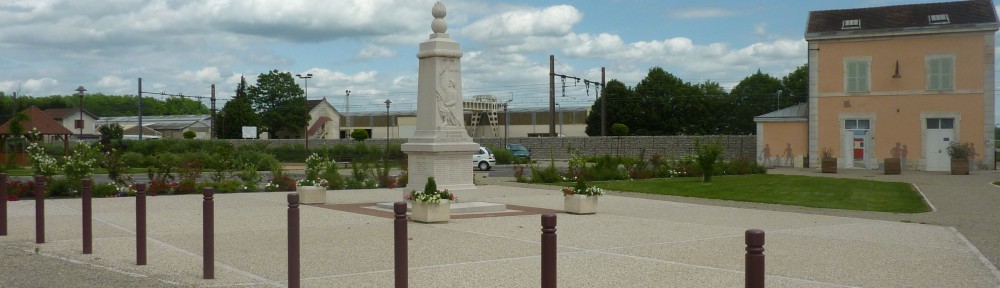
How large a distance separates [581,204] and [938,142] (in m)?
27.0

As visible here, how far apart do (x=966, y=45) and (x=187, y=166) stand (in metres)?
31.5

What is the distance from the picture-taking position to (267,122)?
9206cm

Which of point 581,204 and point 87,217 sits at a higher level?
point 87,217

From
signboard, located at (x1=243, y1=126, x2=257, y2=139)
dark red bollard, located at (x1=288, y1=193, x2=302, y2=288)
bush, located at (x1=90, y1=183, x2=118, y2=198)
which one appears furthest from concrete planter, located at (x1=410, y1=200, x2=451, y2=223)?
signboard, located at (x1=243, y1=126, x2=257, y2=139)

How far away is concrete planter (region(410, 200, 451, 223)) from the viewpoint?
15.4 m

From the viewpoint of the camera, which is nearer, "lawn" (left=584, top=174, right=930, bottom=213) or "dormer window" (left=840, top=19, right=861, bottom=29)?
"lawn" (left=584, top=174, right=930, bottom=213)

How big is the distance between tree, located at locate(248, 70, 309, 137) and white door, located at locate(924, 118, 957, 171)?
66.2 metres

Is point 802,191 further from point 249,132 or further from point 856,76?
point 249,132

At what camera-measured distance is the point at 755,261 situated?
4.81m

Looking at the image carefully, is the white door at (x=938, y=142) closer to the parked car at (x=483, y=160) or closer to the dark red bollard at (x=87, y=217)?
the parked car at (x=483, y=160)

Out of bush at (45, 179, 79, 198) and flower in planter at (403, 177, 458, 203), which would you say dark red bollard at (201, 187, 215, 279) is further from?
bush at (45, 179, 79, 198)

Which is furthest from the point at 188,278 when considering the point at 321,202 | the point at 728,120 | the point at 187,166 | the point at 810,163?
the point at 728,120

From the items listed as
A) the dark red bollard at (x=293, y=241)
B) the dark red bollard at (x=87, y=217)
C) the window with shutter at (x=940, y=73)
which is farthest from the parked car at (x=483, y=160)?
the dark red bollard at (x=293, y=241)

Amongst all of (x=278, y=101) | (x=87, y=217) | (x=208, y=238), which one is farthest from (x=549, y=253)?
(x=278, y=101)
